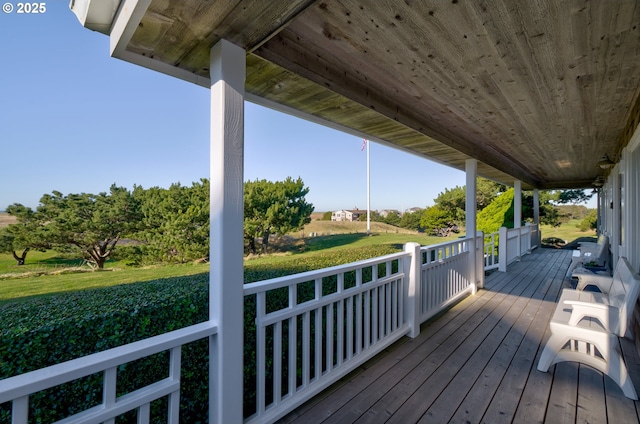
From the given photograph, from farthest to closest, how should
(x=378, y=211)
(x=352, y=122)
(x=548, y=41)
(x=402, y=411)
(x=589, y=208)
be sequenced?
(x=378, y=211)
(x=589, y=208)
(x=352, y=122)
(x=402, y=411)
(x=548, y=41)

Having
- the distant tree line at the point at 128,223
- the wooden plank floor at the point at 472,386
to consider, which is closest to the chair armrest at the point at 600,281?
the wooden plank floor at the point at 472,386

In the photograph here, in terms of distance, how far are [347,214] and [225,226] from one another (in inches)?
1194

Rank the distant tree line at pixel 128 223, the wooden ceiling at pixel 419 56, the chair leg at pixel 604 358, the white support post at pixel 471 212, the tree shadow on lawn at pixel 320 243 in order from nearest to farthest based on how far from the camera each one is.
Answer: the wooden ceiling at pixel 419 56, the chair leg at pixel 604 358, the white support post at pixel 471 212, the distant tree line at pixel 128 223, the tree shadow on lawn at pixel 320 243

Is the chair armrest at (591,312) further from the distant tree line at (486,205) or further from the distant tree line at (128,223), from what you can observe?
the distant tree line at (486,205)

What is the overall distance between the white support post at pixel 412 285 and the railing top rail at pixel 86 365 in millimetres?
2135

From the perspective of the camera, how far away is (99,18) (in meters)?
1.26

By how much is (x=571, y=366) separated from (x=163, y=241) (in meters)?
A: 14.4

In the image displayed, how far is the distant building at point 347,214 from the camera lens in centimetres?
2970

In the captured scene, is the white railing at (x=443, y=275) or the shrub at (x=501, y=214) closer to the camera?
the white railing at (x=443, y=275)

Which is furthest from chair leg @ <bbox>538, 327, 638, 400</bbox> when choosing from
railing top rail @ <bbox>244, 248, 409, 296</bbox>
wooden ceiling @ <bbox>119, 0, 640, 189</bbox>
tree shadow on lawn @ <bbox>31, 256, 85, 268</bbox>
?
tree shadow on lawn @ <bbox>31, 256, 85, 268</bbox>

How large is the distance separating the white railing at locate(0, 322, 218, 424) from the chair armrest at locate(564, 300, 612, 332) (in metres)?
2.64

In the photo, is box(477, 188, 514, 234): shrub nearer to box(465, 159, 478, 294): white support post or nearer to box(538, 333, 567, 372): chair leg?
box(465, 159, 478, 294): white support post

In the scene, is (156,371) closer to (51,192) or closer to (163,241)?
(163,241)

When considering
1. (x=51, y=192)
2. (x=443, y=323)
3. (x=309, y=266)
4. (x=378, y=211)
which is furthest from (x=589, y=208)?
(x=51, y=192)
